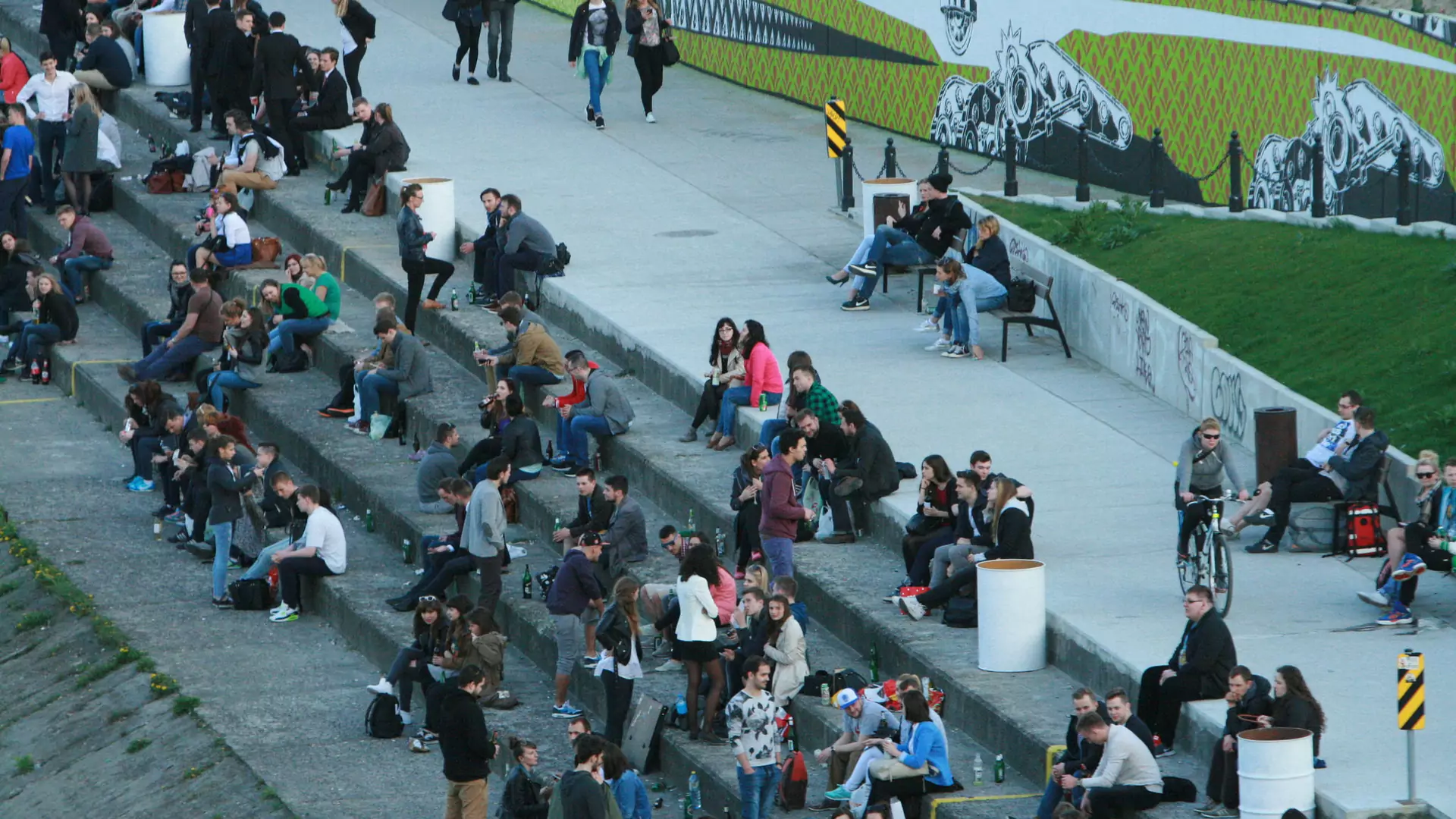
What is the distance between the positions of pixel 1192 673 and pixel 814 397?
541 cm

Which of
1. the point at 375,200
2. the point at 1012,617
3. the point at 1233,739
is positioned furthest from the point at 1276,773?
the point at 375,200

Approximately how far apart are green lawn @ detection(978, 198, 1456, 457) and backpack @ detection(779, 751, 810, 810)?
5.49 meters

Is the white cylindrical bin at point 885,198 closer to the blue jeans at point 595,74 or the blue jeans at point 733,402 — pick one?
the blue jeans at point 733,402

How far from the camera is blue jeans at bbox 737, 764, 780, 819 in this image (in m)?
15.2

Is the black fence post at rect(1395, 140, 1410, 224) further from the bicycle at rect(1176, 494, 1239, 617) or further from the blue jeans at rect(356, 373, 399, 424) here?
the blue jeans at rect(356, 373, 399, 424)

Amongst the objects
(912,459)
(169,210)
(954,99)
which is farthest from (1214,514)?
(169,210)

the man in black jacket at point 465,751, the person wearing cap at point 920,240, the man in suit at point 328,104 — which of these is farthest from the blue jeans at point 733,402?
the man in suit at point 328,104

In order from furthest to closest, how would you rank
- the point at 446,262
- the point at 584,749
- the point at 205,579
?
the point at 446,262, the point at 205,579, the point at 584,749

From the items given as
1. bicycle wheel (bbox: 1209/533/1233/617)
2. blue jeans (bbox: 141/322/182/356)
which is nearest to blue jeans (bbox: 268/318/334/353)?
blue jeans (bbox: 141/322/182/356)

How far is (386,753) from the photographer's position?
17688 mm

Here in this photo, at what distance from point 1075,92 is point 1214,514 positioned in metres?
11.8

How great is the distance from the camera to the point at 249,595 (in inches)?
813

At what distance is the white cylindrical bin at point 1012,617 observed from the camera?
1591 cm

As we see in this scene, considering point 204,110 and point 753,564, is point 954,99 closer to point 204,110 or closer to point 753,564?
point 204,110
